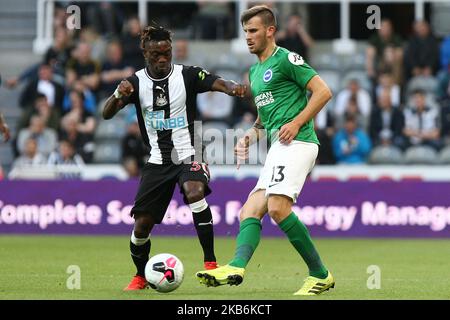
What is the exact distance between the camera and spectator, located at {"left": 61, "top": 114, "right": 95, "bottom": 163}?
19484mm

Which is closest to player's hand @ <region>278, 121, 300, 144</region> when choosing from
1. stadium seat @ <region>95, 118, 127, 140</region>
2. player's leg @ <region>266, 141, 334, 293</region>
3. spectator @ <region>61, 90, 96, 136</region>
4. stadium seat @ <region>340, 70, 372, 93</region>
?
player's leg @ <region>266, 141, 334, 293</region>

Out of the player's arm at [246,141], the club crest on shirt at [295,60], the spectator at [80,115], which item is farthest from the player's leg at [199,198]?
the spectator at [80,115]

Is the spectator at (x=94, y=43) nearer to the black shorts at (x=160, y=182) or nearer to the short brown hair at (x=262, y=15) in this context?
the black shorts at (x=160, y=182)

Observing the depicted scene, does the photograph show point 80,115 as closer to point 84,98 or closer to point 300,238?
point 84,98

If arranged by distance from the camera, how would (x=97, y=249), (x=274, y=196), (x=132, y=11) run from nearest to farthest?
(x=274, y=196) → (x=97, y=249) → (x=132, y=11)

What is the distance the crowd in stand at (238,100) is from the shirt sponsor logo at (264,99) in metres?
9.32

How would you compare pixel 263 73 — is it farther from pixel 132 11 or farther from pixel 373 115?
pixel 132 11

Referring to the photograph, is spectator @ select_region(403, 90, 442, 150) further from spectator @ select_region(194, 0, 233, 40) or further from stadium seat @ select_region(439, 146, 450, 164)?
spectator @ select_region(194, 0, 233, 40)

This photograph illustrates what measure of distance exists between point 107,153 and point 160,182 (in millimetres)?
9639

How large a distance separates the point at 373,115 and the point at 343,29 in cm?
272

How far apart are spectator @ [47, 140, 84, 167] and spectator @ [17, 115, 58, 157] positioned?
0.13 meters

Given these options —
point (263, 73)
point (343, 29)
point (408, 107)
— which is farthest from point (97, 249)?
point (343, 29)

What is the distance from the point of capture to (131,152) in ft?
61.8

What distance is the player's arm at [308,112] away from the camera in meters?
9.26
